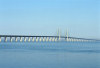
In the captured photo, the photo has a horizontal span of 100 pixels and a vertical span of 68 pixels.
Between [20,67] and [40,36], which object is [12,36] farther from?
[20,67]

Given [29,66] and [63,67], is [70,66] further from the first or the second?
[29,66]

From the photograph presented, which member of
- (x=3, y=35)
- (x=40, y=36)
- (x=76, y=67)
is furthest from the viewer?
(x=40, y=36)

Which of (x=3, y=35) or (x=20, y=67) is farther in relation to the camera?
(x=3, y=35)

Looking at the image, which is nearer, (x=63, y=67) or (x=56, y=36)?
(x=63, y=67)

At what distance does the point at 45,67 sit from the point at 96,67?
222 inches

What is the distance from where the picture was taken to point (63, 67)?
1023 inches

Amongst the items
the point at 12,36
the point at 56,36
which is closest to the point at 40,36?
the point at 56,36

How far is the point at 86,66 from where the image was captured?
85.8 feet

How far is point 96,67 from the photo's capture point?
2578 centimetres

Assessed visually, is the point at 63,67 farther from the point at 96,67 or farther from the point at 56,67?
the point at 96,67

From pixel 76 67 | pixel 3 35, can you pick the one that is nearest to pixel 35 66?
pixel 76 67

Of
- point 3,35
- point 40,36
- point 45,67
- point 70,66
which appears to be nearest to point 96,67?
point 70,66

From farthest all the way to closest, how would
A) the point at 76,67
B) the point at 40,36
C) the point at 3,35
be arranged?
the point at 40,36 < the point at 3,35 < the point at 76,67

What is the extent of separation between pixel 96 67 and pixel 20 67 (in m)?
8.35
